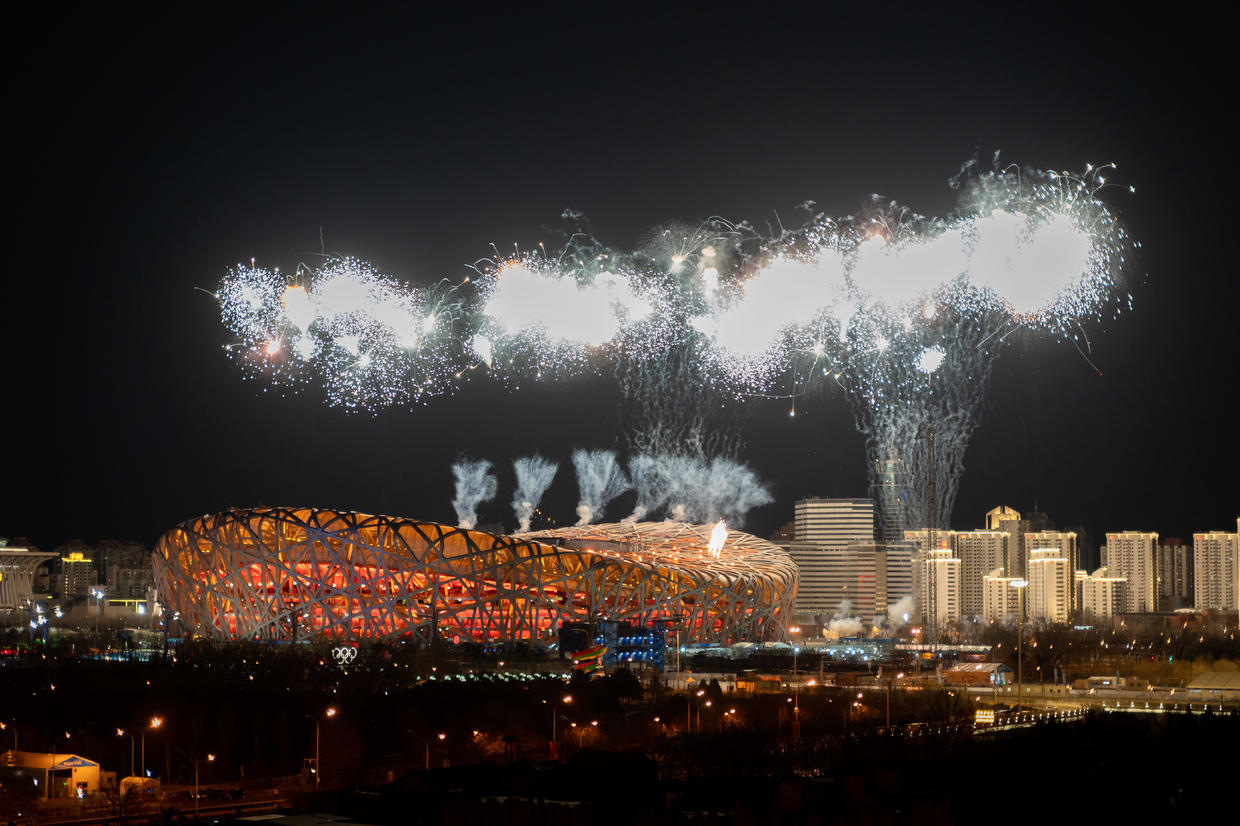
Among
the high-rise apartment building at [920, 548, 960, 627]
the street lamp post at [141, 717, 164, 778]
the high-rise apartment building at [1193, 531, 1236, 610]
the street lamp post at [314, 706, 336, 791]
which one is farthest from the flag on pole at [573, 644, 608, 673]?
the high-rise apartment building at [1193, 531, 1236, 610]

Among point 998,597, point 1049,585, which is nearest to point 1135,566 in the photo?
point 1049,585

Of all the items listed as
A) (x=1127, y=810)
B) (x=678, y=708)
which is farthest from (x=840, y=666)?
(x=1127, y=810)

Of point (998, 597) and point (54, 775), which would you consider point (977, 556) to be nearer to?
point (998, 597)

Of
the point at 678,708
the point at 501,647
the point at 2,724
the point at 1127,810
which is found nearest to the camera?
the point at 1127,810

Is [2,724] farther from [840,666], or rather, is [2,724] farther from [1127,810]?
[840,666]

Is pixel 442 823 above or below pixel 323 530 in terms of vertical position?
below

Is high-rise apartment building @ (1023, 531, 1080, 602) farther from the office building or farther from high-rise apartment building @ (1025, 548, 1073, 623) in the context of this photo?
the office building
